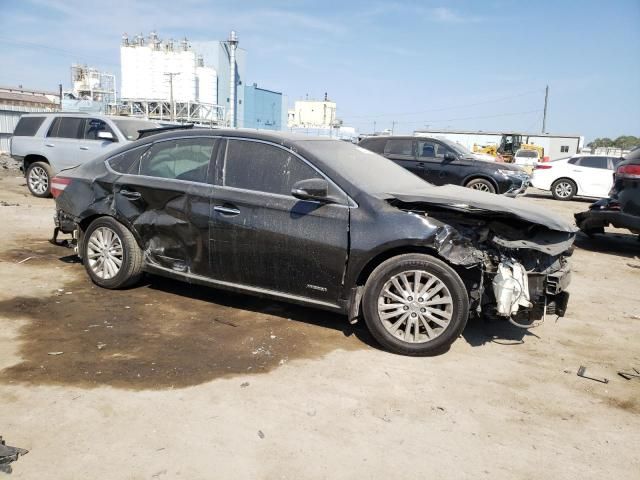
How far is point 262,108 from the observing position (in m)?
65.2

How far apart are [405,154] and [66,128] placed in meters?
7.96

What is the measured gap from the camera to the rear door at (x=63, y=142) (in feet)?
37.6

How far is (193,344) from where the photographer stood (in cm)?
410

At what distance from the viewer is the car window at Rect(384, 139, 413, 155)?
12852 mm

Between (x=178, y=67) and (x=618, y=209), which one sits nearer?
(x=618, y=209)

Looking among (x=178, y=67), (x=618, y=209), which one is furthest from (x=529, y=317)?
(x=178, y=67)

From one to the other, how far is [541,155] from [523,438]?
126ft

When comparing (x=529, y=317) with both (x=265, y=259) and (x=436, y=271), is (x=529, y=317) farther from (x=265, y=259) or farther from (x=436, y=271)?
(x=265, y=259)

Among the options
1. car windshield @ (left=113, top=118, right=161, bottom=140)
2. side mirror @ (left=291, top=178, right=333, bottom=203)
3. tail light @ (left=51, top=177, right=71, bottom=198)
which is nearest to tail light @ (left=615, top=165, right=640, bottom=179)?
side mirror @ (left=291, top=178, right=333, bottom=203)

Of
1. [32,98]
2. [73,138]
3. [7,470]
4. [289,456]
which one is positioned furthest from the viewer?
[32,98]

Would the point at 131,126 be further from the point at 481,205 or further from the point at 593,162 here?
the point at 593,162

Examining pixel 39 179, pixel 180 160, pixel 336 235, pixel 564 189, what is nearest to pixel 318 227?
pixel 336 235

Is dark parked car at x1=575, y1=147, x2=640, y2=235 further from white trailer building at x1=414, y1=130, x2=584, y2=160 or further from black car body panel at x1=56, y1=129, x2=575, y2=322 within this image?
white trailer building at x1=414, y1=130, x2=584, y2=160

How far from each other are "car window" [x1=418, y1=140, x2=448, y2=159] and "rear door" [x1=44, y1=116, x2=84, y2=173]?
7939mm
